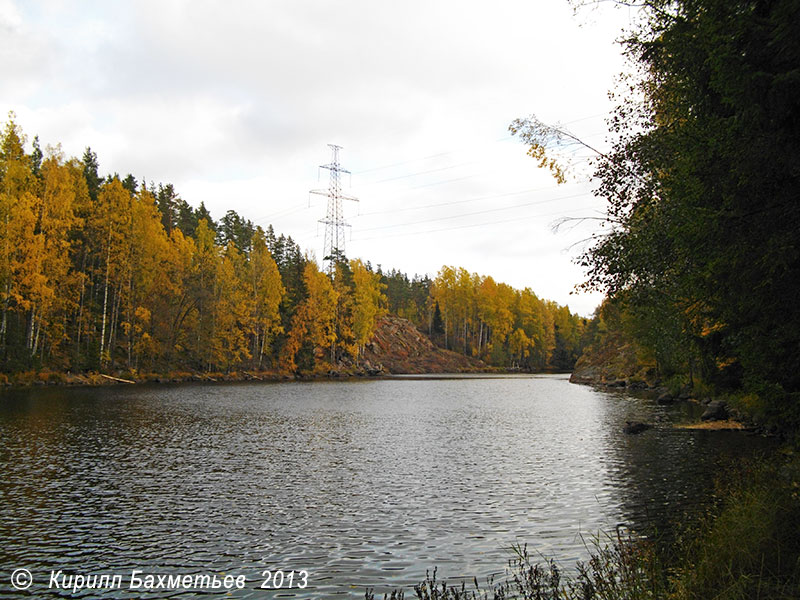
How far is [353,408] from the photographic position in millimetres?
39719

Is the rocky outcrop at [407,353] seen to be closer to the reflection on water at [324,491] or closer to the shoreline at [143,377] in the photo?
the shoreline at [143,377]

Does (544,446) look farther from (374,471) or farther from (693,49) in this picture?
(693,49)

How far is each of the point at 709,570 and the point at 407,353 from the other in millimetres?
121302

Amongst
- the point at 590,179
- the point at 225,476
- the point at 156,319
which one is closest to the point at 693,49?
the point at 590,179

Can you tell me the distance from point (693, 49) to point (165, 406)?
35.7m

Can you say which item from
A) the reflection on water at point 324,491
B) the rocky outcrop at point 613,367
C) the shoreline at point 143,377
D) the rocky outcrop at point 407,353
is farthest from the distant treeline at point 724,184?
the rocky outcrop at point 407,353

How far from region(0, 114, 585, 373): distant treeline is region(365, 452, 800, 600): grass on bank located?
49786 millimetres

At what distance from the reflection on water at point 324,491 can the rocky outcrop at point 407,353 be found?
298 feet

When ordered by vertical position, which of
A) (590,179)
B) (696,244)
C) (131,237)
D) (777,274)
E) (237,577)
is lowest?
(237,577)

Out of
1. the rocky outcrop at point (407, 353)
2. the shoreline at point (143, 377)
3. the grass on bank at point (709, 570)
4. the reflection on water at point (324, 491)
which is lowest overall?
the reflection on water at point (324, 491)

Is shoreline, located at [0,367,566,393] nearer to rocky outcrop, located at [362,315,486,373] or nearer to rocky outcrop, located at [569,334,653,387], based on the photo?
rocky outcrop, located at [362,315,486,373]

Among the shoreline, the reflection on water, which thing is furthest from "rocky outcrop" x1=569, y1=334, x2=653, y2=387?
the reflection on water

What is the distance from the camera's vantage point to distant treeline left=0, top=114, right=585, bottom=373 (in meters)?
48.0

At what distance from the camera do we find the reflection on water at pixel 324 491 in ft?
34.6
